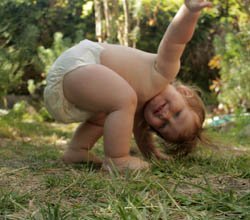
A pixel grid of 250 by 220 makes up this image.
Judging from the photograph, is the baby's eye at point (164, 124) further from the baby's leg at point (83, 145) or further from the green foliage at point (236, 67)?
the green foliage at point (236, 67)

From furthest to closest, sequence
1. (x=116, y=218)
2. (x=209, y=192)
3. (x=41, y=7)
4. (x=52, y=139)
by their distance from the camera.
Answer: (x=41, y=7) → (x=52, y=139) → (x=209, y=192) → (x=116, y=218)

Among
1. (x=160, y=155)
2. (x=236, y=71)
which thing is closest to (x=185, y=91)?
(x=160, y=155)

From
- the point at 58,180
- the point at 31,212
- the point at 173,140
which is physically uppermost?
the point at 31,212

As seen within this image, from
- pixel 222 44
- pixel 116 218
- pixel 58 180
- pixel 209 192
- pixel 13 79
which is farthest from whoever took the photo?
pixel 222 44

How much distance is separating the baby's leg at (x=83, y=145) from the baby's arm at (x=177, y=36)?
18.9 inches

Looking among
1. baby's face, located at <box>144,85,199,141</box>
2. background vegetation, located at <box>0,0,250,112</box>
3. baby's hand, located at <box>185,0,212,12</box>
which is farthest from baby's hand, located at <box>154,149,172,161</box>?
background vegetation, located at <box>0,0,250,112</box>

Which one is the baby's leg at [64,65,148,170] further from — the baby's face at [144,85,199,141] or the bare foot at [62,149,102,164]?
the bare foot at [62,149,102,164]

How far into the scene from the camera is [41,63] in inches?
233

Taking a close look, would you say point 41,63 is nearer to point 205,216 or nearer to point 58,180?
point 58,180

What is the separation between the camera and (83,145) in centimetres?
217

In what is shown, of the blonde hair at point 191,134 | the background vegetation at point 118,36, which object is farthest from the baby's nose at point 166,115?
the background vegetation at point 118,36

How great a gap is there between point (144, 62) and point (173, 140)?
379 mm

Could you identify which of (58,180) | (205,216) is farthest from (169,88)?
(205,216)

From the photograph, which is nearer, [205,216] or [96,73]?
[205,216]
